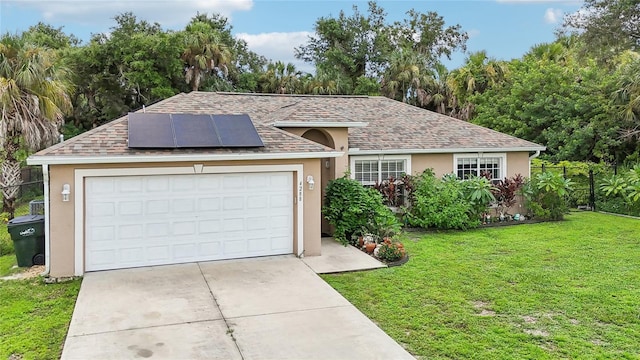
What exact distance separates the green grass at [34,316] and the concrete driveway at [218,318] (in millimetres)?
228

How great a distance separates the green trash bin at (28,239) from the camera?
10047mm

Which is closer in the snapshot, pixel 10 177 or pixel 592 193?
pixel 10 177

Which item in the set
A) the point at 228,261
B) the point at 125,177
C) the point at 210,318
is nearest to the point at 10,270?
the point at 125,177

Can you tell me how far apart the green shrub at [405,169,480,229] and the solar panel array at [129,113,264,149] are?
610cm

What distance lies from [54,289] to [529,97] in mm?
24903

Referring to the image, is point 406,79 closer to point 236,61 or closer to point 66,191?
point 236,61

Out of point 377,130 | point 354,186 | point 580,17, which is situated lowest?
point 354,186

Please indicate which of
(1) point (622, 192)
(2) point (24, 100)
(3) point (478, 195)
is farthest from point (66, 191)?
(1) point (622, 192)

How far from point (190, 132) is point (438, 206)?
7815mm

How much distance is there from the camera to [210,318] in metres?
7.19

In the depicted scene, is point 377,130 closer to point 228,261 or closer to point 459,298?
point 228,261

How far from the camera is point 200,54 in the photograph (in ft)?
111

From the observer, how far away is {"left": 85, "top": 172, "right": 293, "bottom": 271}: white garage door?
970 centimetres

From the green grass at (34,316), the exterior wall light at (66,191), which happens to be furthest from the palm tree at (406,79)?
the green grass at (34,316)
